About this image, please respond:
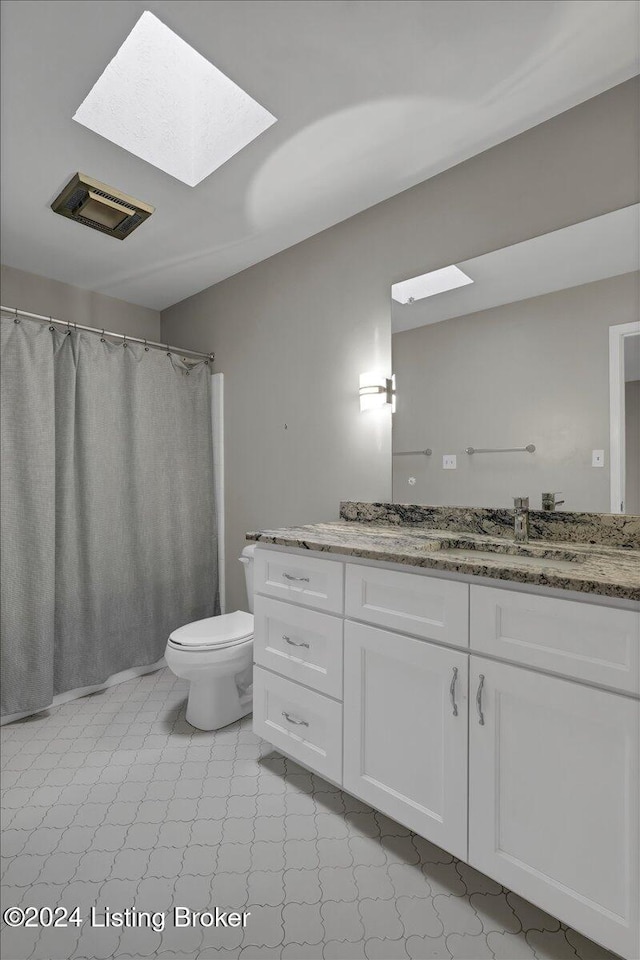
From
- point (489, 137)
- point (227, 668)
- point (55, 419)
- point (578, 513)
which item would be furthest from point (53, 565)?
point (489, 137)

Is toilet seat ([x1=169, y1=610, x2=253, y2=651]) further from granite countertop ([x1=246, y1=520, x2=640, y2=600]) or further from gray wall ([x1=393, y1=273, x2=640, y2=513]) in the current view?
gray wall ([x1=393, y1=273, x2=640, y2=513])

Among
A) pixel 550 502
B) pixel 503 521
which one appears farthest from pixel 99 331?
pixel 550 502

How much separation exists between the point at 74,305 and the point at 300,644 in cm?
259

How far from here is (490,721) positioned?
1.17 m

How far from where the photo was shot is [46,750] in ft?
6.39

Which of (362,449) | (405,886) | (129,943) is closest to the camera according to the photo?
(129,943)

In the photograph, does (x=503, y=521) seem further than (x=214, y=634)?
No

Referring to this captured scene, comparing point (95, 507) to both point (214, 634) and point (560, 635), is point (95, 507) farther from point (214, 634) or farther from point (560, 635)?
point (560, 635)

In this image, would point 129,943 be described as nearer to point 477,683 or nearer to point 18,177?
point 477,683

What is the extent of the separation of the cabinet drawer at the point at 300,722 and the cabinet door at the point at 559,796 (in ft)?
1.59

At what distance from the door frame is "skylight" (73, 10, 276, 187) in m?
1.37

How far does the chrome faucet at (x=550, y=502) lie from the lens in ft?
5.38

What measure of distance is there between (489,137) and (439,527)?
1.47 metres

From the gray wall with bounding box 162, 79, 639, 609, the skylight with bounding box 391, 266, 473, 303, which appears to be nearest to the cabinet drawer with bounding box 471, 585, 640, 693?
the gray wall with bounding box 162, 79, 639, 609
